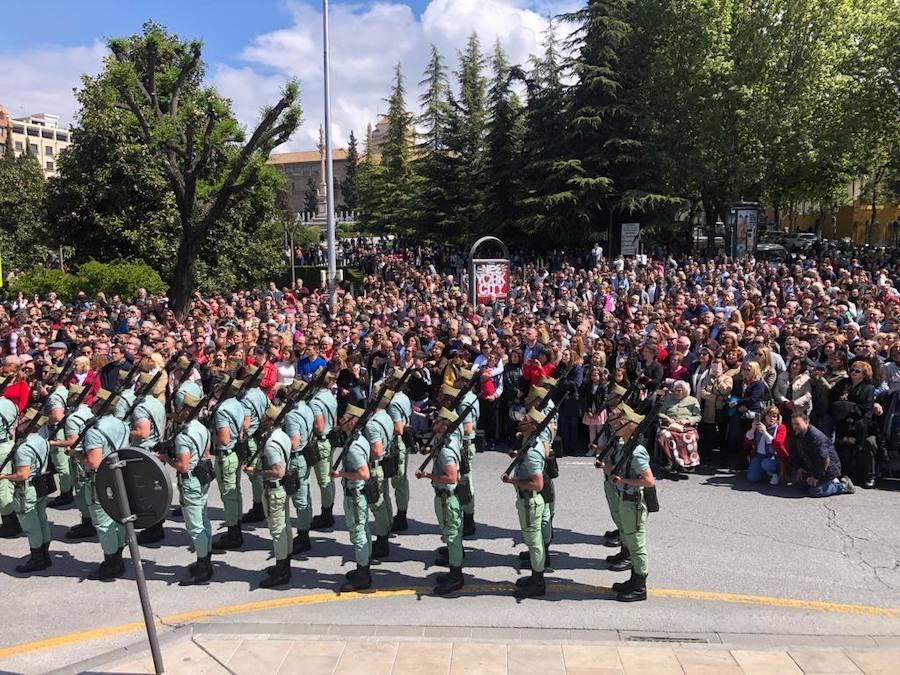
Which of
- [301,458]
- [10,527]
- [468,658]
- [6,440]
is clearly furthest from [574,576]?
[10,527]

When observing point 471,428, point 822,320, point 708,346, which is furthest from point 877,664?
point 822,320

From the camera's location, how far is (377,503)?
23.7 feet

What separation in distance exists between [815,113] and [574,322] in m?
22.3

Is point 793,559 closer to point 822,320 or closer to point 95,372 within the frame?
point 822,320

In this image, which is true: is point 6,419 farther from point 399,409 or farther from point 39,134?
point 39,134

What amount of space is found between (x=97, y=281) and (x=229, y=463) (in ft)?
60.7

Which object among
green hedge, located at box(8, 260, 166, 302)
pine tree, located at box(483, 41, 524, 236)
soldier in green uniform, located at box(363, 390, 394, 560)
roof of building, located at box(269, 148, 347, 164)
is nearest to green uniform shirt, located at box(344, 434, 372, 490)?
soldier in green uniform, located at box(363, 390, 394, 560)

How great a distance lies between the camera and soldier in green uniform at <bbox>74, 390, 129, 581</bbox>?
737 centimetres

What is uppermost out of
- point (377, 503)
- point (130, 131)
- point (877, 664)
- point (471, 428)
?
point (130, 131)

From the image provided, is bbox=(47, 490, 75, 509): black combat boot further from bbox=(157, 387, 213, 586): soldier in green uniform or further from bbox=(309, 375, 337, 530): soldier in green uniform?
bbox=(309, 375, 337, 530): soldier in green uniform

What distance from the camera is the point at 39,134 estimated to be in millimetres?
121688

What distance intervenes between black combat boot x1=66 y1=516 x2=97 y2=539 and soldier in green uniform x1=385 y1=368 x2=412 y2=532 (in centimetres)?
340

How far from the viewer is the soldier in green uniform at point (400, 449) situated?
26.2ft

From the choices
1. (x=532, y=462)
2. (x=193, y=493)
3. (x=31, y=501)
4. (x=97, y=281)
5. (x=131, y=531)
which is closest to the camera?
(x=131, y=531)
